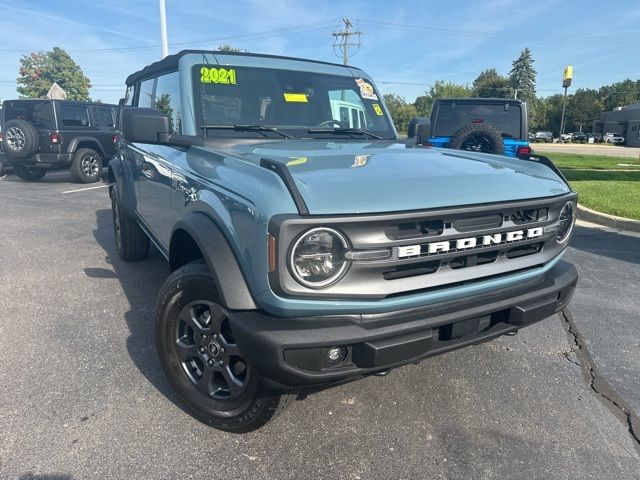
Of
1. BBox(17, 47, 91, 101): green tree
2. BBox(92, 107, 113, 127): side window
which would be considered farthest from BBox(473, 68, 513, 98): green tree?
BBox(92, 107, 113, 127): side window

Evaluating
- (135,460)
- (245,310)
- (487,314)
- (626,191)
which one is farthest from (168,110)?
(626,191)

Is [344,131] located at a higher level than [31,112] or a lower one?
lower

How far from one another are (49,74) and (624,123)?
86.7 m

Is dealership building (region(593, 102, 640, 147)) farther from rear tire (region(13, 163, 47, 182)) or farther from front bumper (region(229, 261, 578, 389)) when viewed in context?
front bumper (region(229, 261, 578, 389))

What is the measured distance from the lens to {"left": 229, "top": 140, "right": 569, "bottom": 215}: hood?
1.85 metres

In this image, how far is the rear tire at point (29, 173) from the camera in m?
11.9

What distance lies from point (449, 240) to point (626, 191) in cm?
978

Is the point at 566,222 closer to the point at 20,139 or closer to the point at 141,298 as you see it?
the point at 141,298

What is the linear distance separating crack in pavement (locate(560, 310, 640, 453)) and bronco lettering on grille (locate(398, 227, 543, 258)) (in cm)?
115

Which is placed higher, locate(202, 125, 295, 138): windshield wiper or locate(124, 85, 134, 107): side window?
locate(124, 85, 134, 107): side window

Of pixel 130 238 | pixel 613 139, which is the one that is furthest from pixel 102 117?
pixel 613 139

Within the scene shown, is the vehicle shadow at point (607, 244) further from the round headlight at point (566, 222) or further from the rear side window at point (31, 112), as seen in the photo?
the rear side window at point (31, 112)

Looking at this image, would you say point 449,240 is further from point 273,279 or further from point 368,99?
point 368,99

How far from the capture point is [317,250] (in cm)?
181
